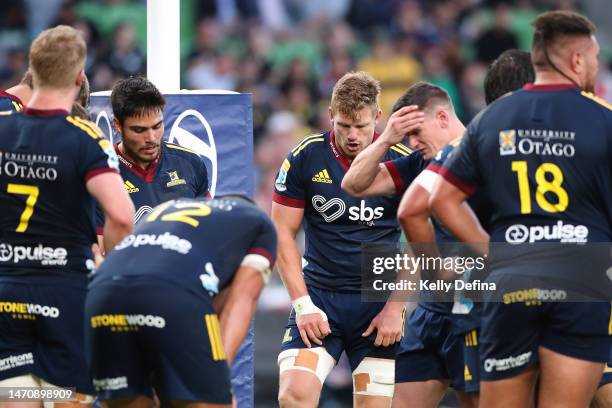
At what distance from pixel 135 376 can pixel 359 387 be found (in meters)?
2.46

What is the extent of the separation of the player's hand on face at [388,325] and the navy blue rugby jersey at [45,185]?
2.25 m

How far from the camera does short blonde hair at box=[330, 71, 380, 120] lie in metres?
6.79

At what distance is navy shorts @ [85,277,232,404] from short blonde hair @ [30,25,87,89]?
3.98 feet

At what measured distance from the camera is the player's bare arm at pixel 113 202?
5180 mm

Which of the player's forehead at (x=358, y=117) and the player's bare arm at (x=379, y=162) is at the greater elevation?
the player's forehead at (x=358, y=117)

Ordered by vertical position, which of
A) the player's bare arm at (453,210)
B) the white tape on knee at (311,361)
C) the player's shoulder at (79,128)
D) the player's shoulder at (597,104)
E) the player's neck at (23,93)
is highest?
the player's neck at (23,93)

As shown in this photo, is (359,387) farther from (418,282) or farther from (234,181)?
(234,181)

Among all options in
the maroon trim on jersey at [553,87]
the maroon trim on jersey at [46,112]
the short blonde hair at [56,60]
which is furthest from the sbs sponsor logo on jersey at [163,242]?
the maroon trim on jersey at [553,87]

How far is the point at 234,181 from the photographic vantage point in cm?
767

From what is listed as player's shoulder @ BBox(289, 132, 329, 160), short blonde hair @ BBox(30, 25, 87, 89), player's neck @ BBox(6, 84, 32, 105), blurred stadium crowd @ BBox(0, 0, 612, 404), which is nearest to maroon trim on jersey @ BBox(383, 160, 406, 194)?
player's shoulder @ BBox(289, 132, 329, 160)

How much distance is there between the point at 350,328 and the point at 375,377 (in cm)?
36

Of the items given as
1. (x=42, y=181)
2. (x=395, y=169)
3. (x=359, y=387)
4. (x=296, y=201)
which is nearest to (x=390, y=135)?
(x=395, y=169)

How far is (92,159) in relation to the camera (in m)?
5.21

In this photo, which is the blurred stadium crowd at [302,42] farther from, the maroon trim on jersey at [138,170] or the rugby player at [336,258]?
the maroon trim on jersey at [138,170]
